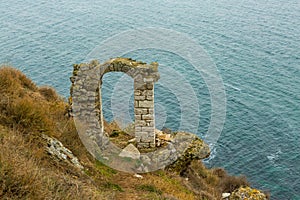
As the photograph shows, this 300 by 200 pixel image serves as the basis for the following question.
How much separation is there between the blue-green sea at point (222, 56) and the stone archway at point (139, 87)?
37.9ft

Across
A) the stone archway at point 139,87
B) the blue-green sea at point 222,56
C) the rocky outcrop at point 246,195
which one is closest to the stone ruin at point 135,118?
the stone archway at point 139,87

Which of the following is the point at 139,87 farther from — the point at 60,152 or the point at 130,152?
the point at 60,152

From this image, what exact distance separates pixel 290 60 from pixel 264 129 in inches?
473

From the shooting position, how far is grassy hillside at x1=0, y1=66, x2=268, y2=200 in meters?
7.14

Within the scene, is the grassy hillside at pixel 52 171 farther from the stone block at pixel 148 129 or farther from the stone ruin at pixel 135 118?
the stone block at pixel 148 129

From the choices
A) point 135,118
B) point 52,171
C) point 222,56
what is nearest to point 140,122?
point 135,118

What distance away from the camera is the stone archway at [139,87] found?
15633 mm

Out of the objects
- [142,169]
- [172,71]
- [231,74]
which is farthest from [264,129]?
[142,169]

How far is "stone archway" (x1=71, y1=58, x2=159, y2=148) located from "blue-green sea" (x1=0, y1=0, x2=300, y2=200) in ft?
37.9

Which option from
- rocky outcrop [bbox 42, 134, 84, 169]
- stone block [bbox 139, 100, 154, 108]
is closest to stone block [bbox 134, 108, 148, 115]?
stone block [bbox 139, 100, 154, 108]

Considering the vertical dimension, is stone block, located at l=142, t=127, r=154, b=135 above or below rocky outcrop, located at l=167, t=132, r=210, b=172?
above

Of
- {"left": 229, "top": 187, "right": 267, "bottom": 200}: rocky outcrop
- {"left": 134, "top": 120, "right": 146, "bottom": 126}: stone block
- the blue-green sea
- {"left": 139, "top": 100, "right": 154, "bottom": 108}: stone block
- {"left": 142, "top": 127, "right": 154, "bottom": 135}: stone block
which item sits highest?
{"left": 139, "top": 100, "right": 154, "bottom": 108}: stone block

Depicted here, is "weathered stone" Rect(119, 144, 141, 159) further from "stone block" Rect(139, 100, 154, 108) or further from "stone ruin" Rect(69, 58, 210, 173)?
"stone block" Rect(139, 100, 154, 108)

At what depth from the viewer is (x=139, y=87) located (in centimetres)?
1570
